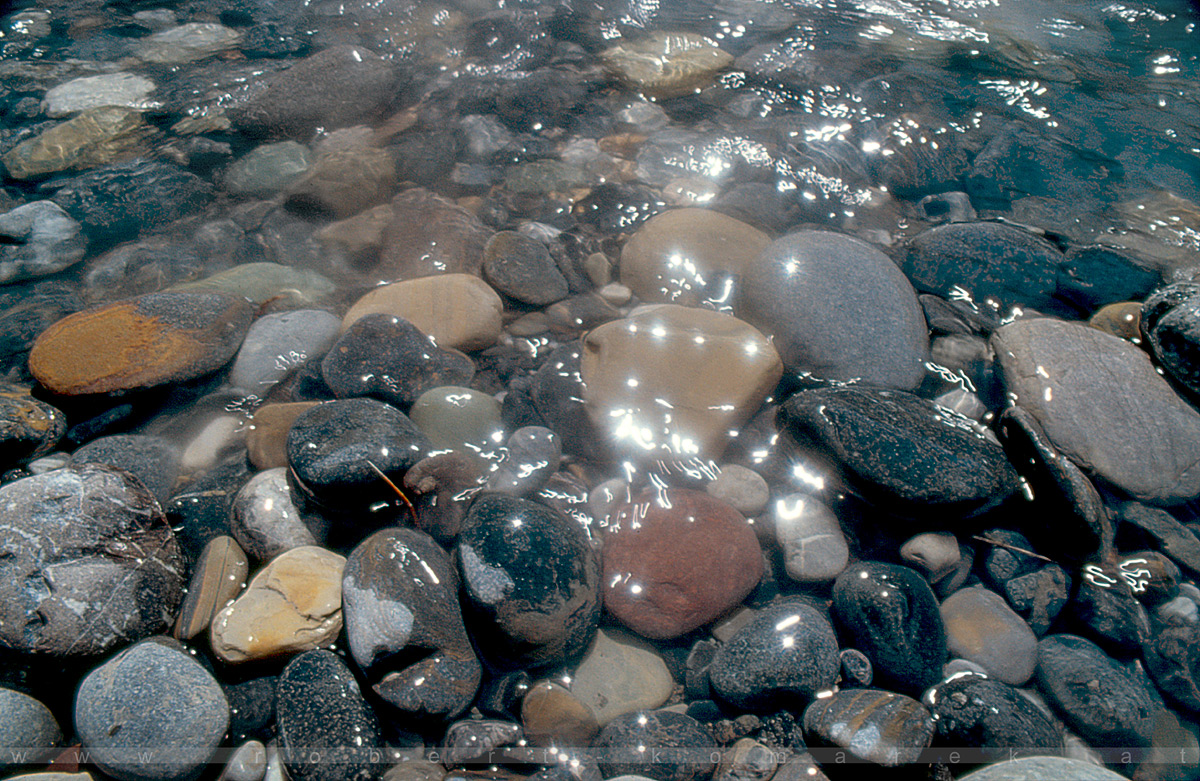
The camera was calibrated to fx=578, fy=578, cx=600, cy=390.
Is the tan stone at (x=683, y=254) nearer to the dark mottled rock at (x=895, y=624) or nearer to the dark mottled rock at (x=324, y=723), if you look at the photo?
the dark mottled rock at (x=895, y=624)

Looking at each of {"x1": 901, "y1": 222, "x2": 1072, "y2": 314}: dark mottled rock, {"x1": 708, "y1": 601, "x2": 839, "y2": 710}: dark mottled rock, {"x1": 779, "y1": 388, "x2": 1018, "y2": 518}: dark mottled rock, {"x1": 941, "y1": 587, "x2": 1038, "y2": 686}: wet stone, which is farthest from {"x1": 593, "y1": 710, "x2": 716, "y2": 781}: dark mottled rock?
{"x1": 901, "y1": 222, "x2": 1072, "y2": 314}: dark mottled rock

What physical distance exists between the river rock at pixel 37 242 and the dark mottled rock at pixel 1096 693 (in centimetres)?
606

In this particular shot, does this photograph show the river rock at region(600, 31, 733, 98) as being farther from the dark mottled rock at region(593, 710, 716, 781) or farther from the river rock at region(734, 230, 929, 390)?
the dark mottled rock at region(593, 710, 716, 781)

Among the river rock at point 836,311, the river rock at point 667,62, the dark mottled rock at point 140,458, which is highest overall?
the river rock at point 667,62

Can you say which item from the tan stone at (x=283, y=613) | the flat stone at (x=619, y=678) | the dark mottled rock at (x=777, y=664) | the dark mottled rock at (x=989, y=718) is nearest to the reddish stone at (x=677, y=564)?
the flat stone at (x=619, y=678)

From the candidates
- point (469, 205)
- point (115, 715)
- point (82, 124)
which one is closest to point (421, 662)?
point (115, 715)

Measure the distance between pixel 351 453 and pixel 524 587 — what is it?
0.98m

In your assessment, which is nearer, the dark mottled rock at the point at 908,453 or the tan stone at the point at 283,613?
the tan stone at the point at 283,613

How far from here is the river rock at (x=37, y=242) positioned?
12.7 ft

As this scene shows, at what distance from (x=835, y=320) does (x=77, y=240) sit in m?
5.09

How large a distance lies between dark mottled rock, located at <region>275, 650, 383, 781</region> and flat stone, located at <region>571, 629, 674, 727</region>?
794 millimetres

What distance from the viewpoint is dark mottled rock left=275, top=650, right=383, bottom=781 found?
6.70 ft

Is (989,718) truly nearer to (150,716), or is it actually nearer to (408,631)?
(408,631)

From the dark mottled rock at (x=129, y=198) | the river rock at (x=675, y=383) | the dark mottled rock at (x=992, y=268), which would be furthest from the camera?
the dark mottled rock at (x=129, y=198)
